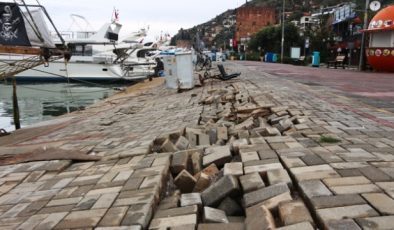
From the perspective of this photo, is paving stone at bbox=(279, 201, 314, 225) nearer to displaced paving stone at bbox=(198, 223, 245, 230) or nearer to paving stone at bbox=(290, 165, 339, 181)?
displaced paving stone at bbox=(198, 223, 245, 230)

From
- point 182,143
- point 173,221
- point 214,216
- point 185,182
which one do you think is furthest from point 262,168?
point 182,143

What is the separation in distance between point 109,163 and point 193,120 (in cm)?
353

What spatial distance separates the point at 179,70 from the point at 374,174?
12.3 metres

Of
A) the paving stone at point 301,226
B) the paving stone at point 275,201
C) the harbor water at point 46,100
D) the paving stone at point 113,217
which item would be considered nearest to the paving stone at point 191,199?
the paving stone at point 113,217

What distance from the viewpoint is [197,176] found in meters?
4.69

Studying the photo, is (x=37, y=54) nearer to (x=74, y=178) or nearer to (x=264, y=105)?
(x=264, y=105)

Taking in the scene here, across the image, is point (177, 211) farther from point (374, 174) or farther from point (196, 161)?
point (374, 174)

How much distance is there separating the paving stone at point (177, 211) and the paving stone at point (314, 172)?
99 cm

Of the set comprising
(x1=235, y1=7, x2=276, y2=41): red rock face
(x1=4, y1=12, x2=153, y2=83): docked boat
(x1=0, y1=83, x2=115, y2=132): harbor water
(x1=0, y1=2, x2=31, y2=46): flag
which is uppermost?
(x1=235, y1=7, x2=276, y2=41): red rock face

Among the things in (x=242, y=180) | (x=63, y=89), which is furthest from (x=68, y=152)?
(x=63, y=89)

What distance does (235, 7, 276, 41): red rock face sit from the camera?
92.9 m

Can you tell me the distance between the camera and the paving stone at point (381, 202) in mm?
3086

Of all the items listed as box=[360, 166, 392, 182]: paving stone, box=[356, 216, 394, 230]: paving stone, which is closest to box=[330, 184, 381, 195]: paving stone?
box=[360, 166, 392, 182]: paving stone

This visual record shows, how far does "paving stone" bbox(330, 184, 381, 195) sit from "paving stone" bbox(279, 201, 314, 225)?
352 millimetres
